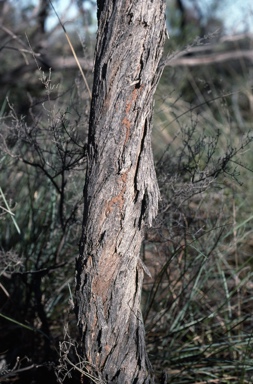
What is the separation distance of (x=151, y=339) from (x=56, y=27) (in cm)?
321

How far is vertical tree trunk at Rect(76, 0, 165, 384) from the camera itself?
6.15 ft

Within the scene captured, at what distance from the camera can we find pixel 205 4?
830 centimetres

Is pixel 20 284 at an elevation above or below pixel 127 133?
below

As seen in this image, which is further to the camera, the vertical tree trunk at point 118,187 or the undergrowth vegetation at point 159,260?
the undergrowth vegetation at point 159,260

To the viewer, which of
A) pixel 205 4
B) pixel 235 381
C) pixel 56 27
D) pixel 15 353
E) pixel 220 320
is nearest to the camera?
pixel 235 381

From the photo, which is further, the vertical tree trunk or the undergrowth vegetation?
the undergrowth vegetation

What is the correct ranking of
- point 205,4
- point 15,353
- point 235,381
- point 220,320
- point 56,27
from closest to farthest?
point 235,381 → point 15,353 → point 220,320 → point 56,27 → point 205,4

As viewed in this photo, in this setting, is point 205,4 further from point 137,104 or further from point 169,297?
point 137,104

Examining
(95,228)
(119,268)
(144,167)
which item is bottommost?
(119,268)

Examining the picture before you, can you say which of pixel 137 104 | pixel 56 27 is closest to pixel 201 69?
pixel 56 27

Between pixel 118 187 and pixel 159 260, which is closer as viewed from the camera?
pixel 118 187

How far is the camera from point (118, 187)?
192cm

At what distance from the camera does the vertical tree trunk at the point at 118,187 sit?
1.88 metres

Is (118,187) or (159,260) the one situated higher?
(118,187)
